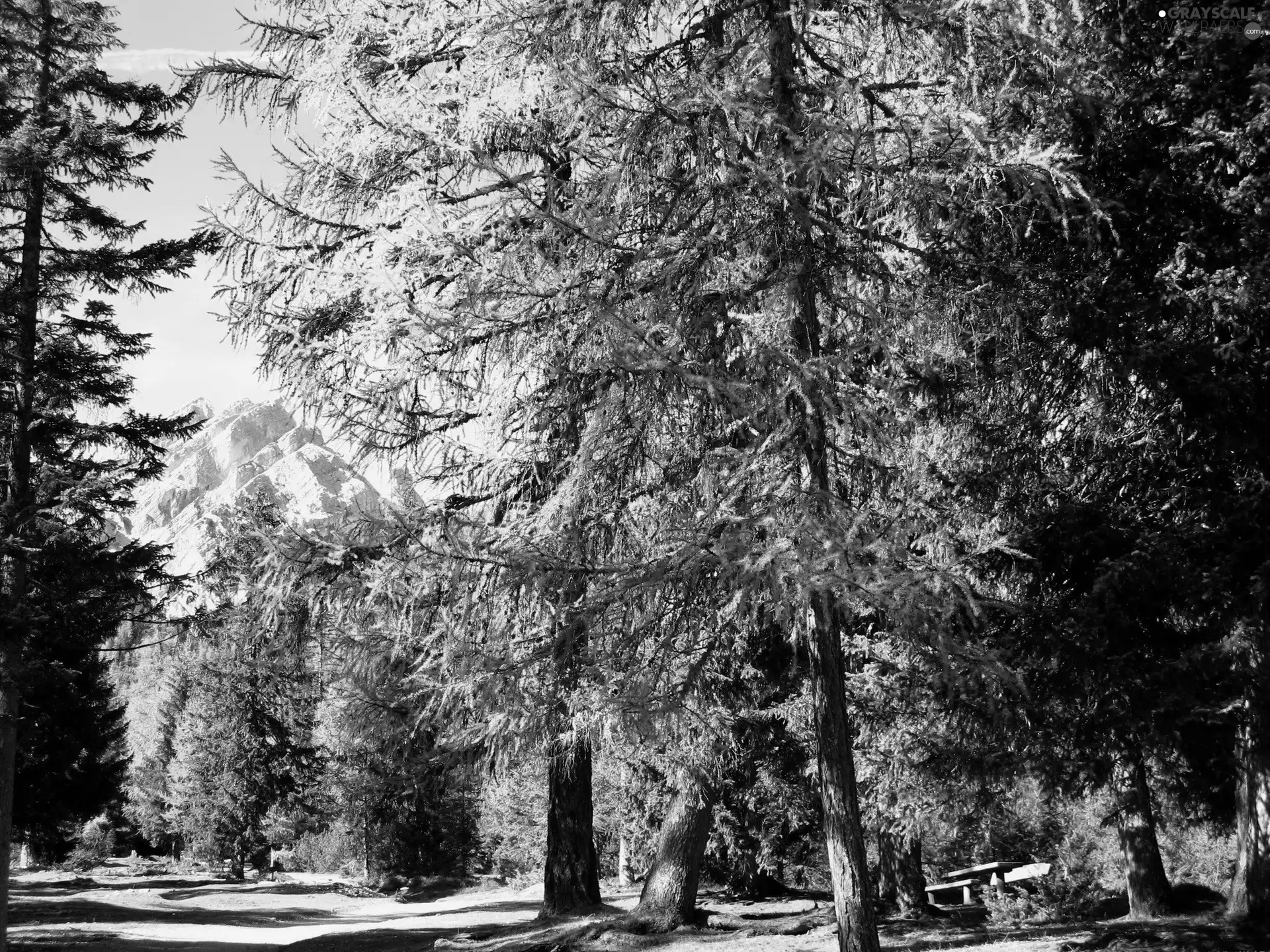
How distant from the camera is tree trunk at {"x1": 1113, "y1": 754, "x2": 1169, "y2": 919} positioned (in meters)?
12.1

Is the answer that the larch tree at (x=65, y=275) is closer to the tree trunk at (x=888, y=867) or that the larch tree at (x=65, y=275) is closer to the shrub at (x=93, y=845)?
the tree trunk at (x=888, y=867)

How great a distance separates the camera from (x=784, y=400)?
638 cm

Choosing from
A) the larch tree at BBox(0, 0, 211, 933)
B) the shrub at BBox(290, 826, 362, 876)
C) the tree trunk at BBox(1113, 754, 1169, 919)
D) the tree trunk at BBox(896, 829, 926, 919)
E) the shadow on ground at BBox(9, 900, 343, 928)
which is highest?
the larch tree at BBox(0, 0, 211, 933)

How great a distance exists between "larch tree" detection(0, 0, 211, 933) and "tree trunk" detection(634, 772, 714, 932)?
9453 millimetres

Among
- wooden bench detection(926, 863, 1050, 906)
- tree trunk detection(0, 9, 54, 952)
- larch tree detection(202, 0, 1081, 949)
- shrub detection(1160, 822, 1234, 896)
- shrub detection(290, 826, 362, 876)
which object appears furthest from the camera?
shrub detection(290, 826, 362, 876)

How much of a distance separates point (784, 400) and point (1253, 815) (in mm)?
6662

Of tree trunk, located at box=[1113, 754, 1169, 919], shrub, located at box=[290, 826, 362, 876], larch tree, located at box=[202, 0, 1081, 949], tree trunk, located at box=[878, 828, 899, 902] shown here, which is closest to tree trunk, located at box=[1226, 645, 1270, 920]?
tree trunk, located at box=[1113, 754, 1169, 919]

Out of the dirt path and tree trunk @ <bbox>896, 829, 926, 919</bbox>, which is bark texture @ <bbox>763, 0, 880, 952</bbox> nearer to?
the dirt path

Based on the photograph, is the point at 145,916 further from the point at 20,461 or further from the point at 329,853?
the point at 329,853

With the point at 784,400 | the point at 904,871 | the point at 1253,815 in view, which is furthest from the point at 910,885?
the point at 784,400

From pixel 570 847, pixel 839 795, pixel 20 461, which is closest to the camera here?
pixel 839 795

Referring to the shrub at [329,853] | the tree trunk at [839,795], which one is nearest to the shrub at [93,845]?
the shrub at [329,853]

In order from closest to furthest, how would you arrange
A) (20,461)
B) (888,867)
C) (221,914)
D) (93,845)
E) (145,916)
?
(20,461) → (888,867) → (145,916) → (221,914) → (93,845)

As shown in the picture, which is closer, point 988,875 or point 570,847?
point 570,847
